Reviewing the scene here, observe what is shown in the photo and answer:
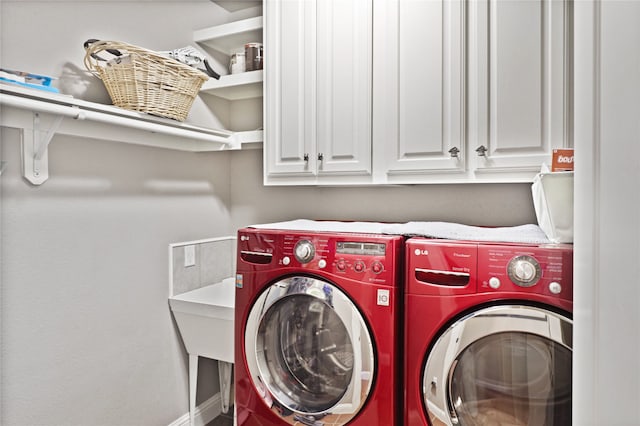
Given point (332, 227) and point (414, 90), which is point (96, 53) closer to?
point (332, 227)

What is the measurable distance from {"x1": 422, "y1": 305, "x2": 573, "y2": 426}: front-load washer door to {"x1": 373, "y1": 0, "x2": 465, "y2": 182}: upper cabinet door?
0.65 m

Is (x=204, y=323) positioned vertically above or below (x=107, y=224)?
below

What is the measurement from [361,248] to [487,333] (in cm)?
49

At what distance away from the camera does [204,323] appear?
207 centimetres

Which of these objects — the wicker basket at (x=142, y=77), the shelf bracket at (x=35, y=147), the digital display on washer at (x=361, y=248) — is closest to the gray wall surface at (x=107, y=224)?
the shelf bracket at (x=35, y=147)

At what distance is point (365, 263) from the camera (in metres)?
1.50

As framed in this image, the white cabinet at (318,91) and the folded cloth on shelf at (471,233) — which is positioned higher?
the white cabinet at (318,91)

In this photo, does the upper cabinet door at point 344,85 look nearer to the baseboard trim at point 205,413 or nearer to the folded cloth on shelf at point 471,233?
the folded cloth on shelf at point 471,233

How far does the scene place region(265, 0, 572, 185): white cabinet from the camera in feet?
5.00

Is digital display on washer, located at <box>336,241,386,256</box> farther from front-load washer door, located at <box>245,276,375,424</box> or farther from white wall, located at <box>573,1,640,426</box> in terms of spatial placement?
white wall, located at <box>573,1,640,426</box>

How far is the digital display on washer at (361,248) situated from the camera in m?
1.48

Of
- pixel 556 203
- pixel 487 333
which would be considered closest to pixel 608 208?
pixel 556 203

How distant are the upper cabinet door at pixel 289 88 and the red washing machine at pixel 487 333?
2.74ft

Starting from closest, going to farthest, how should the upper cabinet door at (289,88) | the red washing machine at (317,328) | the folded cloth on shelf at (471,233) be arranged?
the folded cloth on shelf at (471,233) → the red washing machine at (317,328) → the upper cabinet door at (289,88)
